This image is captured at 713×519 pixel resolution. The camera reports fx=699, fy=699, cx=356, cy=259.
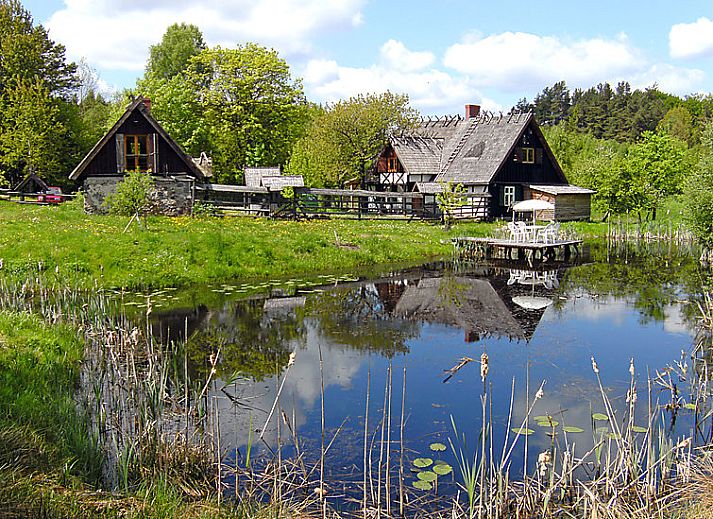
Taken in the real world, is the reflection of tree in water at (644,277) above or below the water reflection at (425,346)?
above

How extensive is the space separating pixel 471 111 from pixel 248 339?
123 ft

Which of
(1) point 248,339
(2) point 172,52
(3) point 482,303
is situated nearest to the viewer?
(1) point 248,339

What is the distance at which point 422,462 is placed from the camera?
746 centimetres

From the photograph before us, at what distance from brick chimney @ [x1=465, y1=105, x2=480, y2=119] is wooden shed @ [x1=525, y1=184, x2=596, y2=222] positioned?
817 centimetres

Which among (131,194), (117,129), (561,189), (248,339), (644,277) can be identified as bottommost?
(248,339)

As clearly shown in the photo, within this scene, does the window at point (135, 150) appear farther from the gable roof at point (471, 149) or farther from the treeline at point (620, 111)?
the treeline at point (620, 111)

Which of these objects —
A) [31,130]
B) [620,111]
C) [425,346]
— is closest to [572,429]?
[425,346]

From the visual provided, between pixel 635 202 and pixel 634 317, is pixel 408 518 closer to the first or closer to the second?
pixel 634 317

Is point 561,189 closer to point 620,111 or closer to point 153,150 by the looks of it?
point 153,150

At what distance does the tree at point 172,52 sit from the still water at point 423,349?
44.3m

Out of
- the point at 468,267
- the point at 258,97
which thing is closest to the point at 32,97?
the point at 258,97

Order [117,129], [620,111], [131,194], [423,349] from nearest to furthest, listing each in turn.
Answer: [423,349] < [131,194] < [117,129] < [620,111]

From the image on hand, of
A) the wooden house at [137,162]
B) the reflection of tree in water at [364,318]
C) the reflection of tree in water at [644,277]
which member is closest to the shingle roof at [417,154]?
the wooden house at [137,162]

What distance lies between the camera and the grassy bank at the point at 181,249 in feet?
59.5
